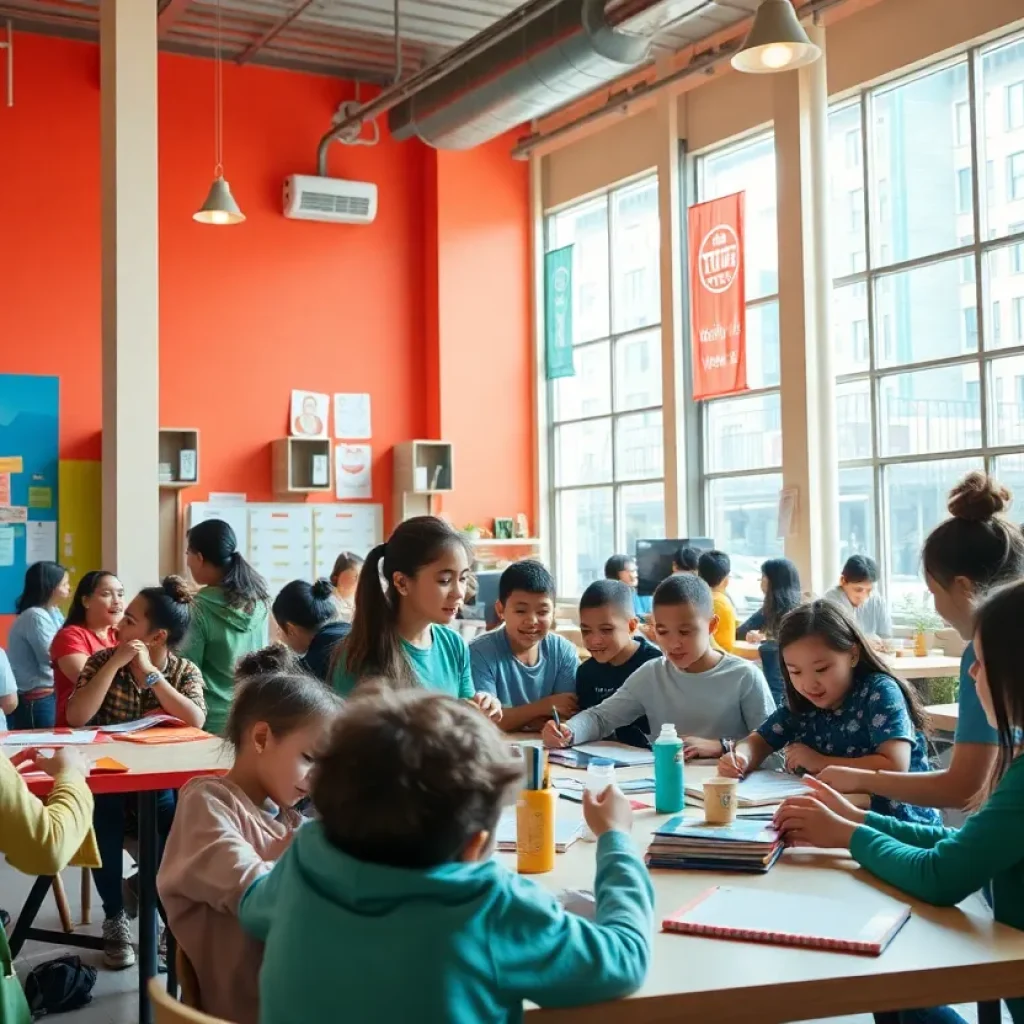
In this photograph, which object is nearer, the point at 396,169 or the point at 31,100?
the point at 31,100

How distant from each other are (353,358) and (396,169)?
162 centimetres

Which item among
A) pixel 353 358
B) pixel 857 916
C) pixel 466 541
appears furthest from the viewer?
pixel 353 358

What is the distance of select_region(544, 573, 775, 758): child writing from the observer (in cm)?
316

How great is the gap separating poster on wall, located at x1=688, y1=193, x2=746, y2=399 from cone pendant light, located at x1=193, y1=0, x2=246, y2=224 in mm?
3257

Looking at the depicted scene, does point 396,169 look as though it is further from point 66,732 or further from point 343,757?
point 343,757

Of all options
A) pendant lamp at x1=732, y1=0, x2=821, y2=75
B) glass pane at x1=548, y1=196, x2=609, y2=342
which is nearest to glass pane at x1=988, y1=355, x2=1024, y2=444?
pendant lamp at x1=732, y1=0, x2=821, y2=75

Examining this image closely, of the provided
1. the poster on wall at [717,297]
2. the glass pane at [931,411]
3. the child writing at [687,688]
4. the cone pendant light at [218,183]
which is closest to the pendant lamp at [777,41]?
the glass pane at [931,411]

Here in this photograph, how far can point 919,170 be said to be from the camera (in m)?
7.60

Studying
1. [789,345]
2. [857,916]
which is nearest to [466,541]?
[857,916]

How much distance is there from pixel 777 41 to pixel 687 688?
3.17 metres

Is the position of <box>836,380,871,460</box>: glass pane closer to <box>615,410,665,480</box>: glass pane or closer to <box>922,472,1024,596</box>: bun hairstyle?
<box>615,410,665,480</box>: glass pane

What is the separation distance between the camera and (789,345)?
7.99 metres

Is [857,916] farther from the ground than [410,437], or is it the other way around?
[410,437]

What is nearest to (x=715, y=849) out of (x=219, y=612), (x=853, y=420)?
(x=219, y=612)
